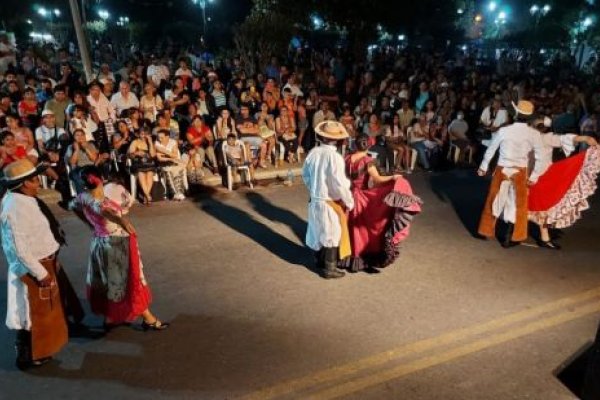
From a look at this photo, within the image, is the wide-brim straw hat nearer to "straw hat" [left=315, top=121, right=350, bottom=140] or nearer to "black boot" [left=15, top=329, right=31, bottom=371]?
"black boot" [left=15, top=329, right=31, bottom=371]

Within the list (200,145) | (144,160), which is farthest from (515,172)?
(200,145)

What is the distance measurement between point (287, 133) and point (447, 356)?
7444mm

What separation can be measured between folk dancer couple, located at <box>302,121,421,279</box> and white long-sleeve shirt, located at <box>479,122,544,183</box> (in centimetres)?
184

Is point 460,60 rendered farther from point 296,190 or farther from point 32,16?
point 32,16

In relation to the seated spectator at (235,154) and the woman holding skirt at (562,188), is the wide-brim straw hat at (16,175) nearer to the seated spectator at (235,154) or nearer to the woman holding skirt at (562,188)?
the seated spectator at (235,154)

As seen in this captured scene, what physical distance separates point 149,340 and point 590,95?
1402 centimetres

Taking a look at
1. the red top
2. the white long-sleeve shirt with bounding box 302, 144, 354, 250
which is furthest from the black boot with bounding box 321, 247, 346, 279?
the red top

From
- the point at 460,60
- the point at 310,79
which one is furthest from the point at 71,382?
the point at 460,60

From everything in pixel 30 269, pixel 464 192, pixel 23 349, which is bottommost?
pixel 23 349

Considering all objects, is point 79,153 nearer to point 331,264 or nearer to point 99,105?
point 99,105

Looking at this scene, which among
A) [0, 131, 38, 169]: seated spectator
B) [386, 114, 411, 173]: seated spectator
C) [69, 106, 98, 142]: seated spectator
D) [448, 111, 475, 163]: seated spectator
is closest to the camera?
[0, 131, 38, 169]: seated spectator

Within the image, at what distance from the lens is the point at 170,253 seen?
20.8 ft

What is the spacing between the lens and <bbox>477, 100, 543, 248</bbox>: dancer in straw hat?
20.2 feet

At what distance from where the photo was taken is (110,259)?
4.20 metres
